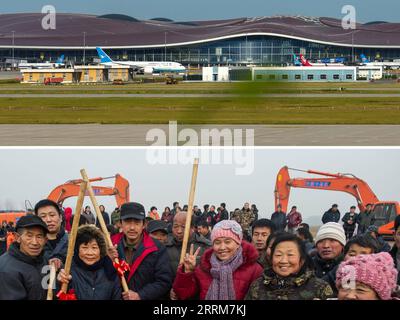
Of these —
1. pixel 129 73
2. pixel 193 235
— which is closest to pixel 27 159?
pixel 193 235

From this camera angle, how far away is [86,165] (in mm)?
9086

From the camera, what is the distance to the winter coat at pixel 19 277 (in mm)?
7602

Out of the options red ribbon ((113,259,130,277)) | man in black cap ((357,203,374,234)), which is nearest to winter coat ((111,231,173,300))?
red ribbon ((113,259,130,277))

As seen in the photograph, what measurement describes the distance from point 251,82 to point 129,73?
105 metres

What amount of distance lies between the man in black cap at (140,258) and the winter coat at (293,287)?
1143mm

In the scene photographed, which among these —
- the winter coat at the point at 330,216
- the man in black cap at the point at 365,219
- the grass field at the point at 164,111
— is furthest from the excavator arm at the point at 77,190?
the grass field at the point at 164,111

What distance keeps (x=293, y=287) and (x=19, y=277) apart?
243cm

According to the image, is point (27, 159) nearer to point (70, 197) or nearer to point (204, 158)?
point (70, 197)

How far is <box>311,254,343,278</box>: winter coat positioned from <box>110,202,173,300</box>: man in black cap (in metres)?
1.42

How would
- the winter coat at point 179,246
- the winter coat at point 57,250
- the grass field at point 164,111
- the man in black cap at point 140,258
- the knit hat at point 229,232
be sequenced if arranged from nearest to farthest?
the knit hat at point 229,232
the man in black cap at point 140,258
the winter coat at point 57,250
the winter coat at point 179,246
the grass field at point 164,111

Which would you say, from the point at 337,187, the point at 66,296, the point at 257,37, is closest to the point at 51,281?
the point at 66,296

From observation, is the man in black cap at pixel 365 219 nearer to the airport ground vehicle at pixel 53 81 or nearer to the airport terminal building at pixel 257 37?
the airport terminal building at pixel 257 37

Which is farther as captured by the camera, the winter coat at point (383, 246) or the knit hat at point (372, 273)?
the winter coat at point (383, 246)

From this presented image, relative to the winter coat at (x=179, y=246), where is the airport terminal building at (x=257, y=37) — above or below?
above
